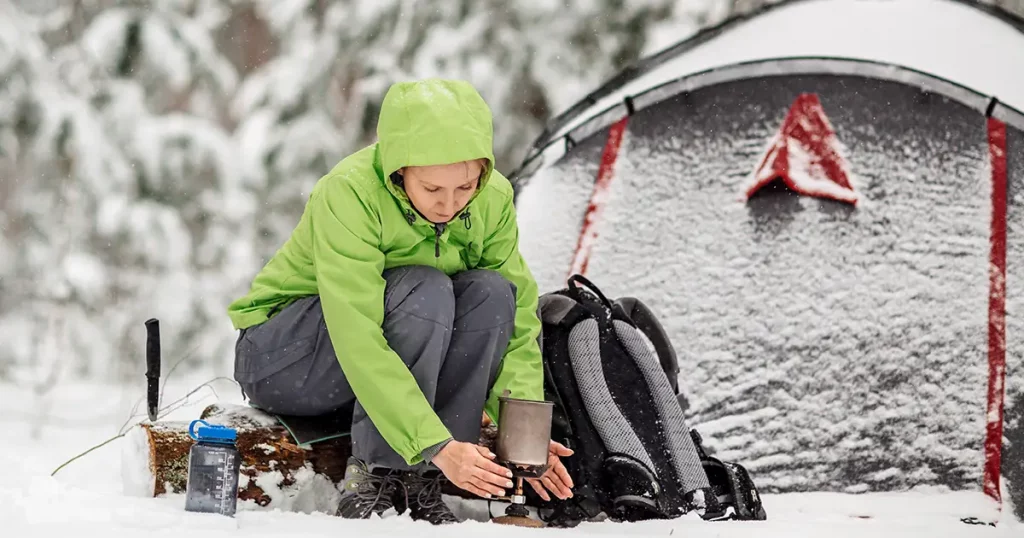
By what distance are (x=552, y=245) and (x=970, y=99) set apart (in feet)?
4.51

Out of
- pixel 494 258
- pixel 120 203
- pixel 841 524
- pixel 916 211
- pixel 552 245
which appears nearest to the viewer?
pixel 494 258

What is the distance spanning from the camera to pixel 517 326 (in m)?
2.33

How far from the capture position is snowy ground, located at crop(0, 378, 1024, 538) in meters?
1.76

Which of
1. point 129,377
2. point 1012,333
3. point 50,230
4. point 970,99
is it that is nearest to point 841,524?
point 1012,333

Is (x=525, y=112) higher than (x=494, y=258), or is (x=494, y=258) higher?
(x=525, y=112)

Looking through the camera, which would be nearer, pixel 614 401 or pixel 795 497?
pixel 614 401

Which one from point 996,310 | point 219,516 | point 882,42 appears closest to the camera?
point 219,516

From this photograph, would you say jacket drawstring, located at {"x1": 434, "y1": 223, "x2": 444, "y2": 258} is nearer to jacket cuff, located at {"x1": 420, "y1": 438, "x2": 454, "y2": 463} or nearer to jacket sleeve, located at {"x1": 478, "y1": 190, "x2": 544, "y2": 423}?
jacket sleeve, located at {"x1": 478, "y1": 190, "x2": 544, "y2": 423}

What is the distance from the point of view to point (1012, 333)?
305 cm

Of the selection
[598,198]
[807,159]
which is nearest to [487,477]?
[598,198]

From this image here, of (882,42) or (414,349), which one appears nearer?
(414,349)

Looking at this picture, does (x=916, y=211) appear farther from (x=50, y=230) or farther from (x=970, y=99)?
(x=50, y=230)

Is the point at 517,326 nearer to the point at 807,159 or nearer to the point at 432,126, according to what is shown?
the point at 432,126

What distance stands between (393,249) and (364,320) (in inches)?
9.2
